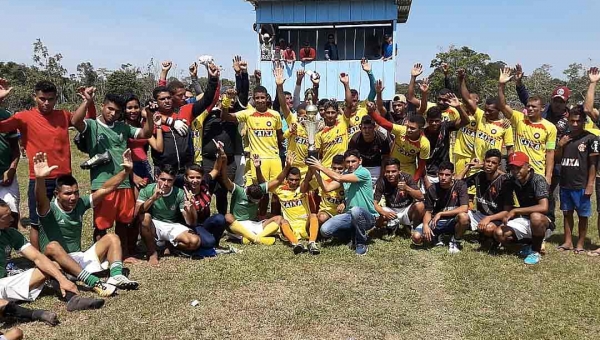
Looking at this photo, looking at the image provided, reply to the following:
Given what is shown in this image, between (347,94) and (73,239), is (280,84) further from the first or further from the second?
(73,239)

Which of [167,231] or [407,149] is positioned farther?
[407,149]

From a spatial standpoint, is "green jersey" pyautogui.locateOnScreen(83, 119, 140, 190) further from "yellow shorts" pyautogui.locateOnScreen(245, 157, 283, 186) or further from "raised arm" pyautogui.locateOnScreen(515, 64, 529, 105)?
"raised arm" pyautogui.locateOnScreen(515, 64, 529, 105)

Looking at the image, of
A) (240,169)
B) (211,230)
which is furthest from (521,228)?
(240,169)

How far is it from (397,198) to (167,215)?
3441 millimetres

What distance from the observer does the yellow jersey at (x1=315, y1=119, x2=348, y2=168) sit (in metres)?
7.68

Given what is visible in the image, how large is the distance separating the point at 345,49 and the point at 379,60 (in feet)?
9.35

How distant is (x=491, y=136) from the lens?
748 cm

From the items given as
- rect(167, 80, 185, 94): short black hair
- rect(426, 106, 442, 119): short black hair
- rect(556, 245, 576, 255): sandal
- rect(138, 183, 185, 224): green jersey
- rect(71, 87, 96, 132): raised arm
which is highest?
rect(167, 80, 185, 94): short black hair

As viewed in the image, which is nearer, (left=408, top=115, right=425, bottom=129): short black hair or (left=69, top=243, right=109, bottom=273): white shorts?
(left=69, top=243, right=109, bottom=273): white shorts

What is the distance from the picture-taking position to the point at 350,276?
5801mm

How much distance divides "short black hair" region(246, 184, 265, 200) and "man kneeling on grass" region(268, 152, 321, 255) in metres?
0.17

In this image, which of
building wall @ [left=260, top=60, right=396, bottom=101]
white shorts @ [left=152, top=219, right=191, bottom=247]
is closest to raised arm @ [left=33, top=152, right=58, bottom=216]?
white shorts @ [left=152, top=219, right=191, bottom=247]

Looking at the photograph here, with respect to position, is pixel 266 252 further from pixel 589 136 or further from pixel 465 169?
pixel 589 136

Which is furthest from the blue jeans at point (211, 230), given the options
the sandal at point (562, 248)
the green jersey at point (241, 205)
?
the sandal at point (562, 248)
